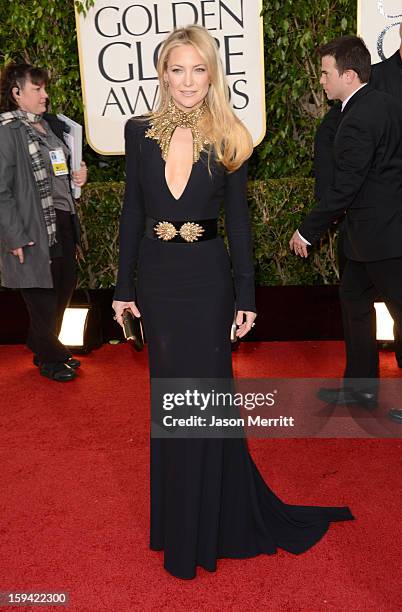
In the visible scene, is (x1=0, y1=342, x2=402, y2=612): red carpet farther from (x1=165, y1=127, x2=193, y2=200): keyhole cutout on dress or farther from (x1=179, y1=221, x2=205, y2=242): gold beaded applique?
(x1=165, y1=127, x2=193, y2=200): keyhole cutout on dress

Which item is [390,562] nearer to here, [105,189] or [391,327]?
[391,327]

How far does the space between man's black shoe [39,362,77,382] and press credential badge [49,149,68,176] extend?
1.19m

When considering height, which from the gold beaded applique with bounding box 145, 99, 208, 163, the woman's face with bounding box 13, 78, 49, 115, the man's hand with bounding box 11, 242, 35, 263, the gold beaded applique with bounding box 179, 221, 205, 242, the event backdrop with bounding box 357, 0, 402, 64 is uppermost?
the event backdrop with bounding box 357, 0, 402, 64

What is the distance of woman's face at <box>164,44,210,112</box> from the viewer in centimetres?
230

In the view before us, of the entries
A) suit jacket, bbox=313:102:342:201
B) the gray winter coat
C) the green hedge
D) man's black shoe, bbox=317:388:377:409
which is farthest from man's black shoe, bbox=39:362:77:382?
suit jacket, bbox=313:102:342:201

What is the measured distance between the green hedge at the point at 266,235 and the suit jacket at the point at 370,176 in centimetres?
142

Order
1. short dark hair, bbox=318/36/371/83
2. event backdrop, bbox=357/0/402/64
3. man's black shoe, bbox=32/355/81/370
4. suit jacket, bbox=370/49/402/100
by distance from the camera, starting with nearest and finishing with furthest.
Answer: short dark hair, bbox=318/36/371/83, suit jacket, bbox=370/49/402/100, man's black shoe, bbox=32/355/81/370, event backdrop, bbox=357/0/402/64

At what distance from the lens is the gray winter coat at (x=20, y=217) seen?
4230 mm

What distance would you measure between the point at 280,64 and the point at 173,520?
12.7ft

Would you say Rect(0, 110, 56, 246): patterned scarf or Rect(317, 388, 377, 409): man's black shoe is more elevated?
Rect(0, 110, 56, 246): patterned scarf

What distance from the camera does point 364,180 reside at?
143 inches

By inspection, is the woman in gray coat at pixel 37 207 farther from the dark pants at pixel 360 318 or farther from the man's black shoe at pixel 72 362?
the dark pants at pixel 360 318

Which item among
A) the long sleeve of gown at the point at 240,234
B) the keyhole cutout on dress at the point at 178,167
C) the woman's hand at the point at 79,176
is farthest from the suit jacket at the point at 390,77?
the keyhole cutout on dress at the point at 178,167

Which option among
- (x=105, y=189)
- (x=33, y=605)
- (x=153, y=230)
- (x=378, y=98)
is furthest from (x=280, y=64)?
(x=33, y=605)
